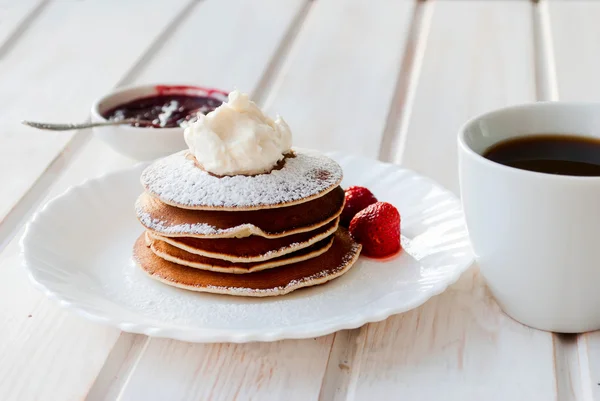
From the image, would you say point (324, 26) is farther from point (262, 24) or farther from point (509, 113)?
point (509, 113)

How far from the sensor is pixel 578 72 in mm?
2090

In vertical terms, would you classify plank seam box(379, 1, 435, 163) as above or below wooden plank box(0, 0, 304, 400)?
below

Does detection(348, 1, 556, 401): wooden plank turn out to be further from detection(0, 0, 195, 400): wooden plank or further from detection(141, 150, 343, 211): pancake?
detection(0, 0, 195, 400): wooden plank

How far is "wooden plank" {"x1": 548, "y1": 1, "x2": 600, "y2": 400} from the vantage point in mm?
1004

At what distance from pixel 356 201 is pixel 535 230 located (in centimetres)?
42

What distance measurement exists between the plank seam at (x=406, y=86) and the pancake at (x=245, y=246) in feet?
1.86

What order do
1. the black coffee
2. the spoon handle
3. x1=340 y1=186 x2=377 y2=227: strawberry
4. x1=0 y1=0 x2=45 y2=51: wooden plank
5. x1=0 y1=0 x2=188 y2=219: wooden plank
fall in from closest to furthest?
the black coffee → x1=340 y1=186 x2=377 y2=227: strawberry → the spoon handle → x1=0 y1=0 x2=188 y2=219: wooden plank → x1=0 y1=0 x2=45 y2=51: wooden plank

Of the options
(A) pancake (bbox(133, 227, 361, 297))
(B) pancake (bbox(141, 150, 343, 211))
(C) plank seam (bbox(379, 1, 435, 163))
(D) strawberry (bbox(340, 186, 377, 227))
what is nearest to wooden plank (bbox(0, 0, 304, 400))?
(A) pancake (bbox(133, 227, 361, 297))

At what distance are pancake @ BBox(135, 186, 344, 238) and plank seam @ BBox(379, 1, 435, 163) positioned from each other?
534 mm

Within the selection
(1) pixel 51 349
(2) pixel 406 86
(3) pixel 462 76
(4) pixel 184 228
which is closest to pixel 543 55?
(3) pixel 462 76

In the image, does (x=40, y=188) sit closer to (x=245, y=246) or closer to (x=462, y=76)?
(x=245, y=246)

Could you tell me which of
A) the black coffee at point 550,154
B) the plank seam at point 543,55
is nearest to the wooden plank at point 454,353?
the black coffee at point 550,154

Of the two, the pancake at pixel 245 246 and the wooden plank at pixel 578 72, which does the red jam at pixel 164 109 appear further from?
the wooden plank at pixel 578 72

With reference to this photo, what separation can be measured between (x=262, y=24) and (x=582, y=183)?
5.61 feet
